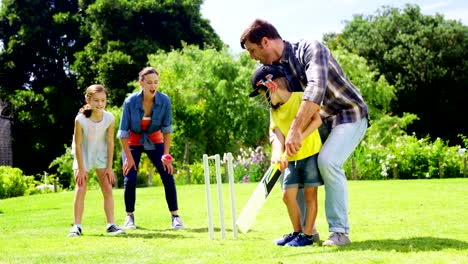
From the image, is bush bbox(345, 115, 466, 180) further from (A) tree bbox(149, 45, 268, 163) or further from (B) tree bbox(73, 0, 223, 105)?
(B) tree bbox(73, 0, 223, 105)

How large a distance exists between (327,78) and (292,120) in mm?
447

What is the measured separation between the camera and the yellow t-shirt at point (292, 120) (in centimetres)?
528

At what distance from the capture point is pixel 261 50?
5234mm

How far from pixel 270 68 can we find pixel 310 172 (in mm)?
872

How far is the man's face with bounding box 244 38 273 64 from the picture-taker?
17.0 feet

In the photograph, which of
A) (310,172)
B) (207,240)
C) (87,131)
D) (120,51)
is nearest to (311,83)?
(310,172)

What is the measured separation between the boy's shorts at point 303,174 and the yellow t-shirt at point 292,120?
0.06 meters

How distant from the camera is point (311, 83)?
4977 millimetres

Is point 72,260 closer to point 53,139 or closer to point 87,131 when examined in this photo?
point 87,131

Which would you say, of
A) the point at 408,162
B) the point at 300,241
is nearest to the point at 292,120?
the point at 300,241

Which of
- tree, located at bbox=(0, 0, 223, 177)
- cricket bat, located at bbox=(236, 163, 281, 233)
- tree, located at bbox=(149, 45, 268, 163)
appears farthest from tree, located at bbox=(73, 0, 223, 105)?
cricket bat, located at bbox=(236, 163, 281, 233)

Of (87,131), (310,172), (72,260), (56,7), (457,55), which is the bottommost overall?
(72,260)

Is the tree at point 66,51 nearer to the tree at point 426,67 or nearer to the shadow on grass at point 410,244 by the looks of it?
the tree at point 426,67

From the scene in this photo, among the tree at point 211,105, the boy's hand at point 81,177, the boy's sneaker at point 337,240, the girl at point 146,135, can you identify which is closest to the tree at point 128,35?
the tree at point 211,105
